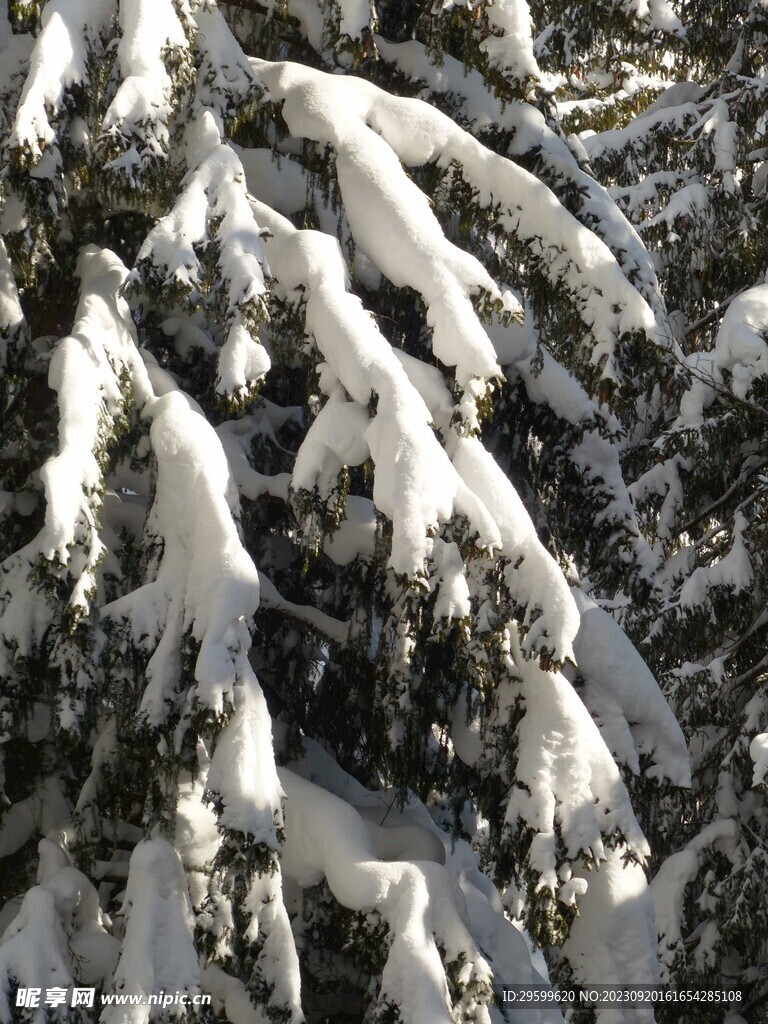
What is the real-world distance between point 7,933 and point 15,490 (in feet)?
5.72

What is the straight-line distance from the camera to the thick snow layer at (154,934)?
120 inches

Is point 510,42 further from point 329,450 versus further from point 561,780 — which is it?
point 561,780

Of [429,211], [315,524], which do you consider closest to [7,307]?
[315,524]

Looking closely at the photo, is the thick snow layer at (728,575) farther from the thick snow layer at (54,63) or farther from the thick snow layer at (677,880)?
the thick snow layer at (54,63)

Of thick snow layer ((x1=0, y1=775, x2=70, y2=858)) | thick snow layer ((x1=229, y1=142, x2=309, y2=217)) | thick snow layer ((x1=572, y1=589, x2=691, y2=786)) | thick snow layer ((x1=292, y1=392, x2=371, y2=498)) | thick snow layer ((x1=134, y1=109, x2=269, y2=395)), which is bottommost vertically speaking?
thick snow layer ((x1=0, y1=775, x2=70, y2=858))

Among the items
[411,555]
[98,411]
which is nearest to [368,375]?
[411,555]

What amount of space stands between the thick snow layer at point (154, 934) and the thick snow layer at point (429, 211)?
1.87m

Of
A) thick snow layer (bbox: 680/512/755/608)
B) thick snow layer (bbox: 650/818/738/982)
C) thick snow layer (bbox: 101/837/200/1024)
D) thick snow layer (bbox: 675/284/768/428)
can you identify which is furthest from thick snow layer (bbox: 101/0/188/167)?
thick snow layer (bbox: 650/818/738/982)

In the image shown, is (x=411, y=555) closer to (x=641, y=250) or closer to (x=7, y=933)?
(x=7, y=933)

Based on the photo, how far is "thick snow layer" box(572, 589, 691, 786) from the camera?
13.5 feet

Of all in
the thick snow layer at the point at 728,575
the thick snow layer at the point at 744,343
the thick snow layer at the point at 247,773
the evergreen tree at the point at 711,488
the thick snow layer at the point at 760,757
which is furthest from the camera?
the thick snow layer at the point at 728,575

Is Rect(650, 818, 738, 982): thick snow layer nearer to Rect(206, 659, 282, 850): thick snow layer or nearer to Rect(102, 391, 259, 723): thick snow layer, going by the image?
Rect(206, 659, 282, 850): thick snow layer

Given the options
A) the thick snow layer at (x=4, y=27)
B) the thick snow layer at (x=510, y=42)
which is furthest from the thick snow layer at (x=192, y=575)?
the thick snow layer at (x=510, y=42)

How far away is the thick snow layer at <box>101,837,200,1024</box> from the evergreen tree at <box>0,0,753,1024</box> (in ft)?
0.04
